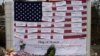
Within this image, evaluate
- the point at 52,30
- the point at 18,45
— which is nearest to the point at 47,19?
the point at 52,30

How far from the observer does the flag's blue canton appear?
8023mm

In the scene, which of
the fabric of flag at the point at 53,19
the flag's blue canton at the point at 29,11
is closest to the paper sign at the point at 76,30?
the fabric of flag at the point at 53,19

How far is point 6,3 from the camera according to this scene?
8.15 meters

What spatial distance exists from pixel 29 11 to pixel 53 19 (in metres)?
0.56

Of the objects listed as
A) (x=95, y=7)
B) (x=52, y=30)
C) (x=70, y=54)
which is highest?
(x=95, y=7)

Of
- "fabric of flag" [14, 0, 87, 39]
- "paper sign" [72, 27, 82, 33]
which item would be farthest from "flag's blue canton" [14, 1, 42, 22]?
"paper sign" [72, 27, 82, 33]

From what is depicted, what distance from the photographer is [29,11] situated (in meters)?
8.05

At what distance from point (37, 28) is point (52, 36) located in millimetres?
373

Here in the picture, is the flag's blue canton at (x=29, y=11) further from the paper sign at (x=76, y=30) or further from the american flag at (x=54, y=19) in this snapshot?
the paper sign at (x=76, y=30)

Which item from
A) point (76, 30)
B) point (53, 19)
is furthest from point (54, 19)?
point (76, 30)

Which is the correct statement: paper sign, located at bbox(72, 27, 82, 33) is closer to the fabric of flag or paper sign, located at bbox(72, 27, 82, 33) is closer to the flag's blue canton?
the fabric of flag

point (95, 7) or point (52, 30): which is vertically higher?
point (95, 7)

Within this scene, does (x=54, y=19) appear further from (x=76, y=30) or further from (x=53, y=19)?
(x=76, y=30)

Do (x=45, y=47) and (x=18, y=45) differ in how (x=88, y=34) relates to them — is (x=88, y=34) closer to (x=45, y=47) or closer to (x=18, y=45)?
(x=45, y=47)
